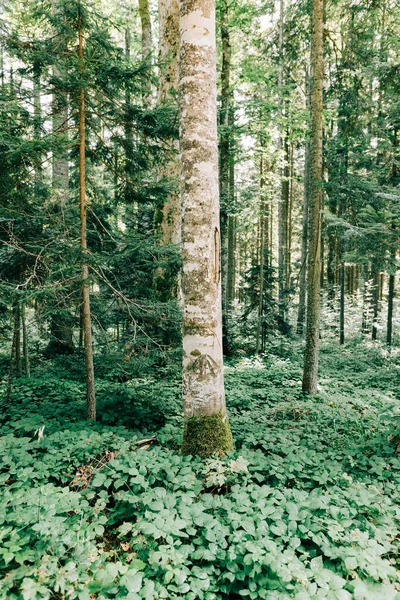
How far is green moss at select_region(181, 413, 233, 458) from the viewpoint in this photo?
386 cm

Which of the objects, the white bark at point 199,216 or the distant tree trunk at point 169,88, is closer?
the white bark at point 199,216

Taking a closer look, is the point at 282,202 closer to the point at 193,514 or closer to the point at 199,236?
the point at 199,236

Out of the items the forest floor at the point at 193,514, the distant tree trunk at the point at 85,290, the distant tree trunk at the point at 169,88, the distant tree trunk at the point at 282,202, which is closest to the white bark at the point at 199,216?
the forest floor at the point at 193,514

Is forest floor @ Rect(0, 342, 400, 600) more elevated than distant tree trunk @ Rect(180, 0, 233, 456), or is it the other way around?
distant tree trunk @ Rect(180, 0, 233, 456)

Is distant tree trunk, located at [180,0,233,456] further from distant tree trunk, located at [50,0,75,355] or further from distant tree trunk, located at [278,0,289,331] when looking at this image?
distant tree trunk, located at [278,0,289,331]

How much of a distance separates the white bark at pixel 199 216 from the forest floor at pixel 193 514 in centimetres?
89

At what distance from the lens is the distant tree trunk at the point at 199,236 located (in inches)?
152

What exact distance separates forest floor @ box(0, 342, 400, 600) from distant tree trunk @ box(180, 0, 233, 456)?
0.56 meters

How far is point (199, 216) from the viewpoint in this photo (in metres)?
3.87

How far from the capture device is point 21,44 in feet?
16.9

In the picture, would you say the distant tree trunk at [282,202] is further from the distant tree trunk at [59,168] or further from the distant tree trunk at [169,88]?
the distant tree trunk at [59,168]

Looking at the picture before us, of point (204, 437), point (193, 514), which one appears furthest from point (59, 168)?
point (193, 514)

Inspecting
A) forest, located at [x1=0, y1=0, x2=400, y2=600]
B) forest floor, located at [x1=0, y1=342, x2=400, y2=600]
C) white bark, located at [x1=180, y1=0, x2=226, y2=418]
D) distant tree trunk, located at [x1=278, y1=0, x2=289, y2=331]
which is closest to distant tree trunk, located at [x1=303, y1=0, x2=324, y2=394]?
forest, located at [x1=0, y1=0, x2=400, y2=600]

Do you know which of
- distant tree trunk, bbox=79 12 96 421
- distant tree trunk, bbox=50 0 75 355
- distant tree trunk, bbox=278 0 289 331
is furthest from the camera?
distant tree trunk, bbox=278 0 289 331
